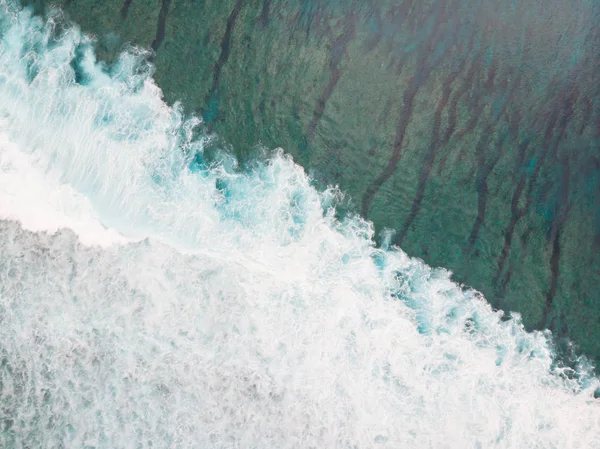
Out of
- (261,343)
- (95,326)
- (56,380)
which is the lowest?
(56,380)

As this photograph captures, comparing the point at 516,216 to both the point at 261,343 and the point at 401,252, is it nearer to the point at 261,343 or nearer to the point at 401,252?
the point at 401,252

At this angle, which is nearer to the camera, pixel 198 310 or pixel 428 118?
pixel 198 310

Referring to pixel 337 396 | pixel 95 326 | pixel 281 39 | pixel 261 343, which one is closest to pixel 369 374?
pixel 337 396

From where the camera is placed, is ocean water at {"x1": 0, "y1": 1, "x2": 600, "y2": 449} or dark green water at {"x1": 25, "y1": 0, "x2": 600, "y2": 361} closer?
ocean water at {"x1": 0, "y1": 1, "x2": 600, "y2": 449}

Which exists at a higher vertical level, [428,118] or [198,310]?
[428,118]

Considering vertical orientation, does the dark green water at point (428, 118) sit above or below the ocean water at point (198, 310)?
above
